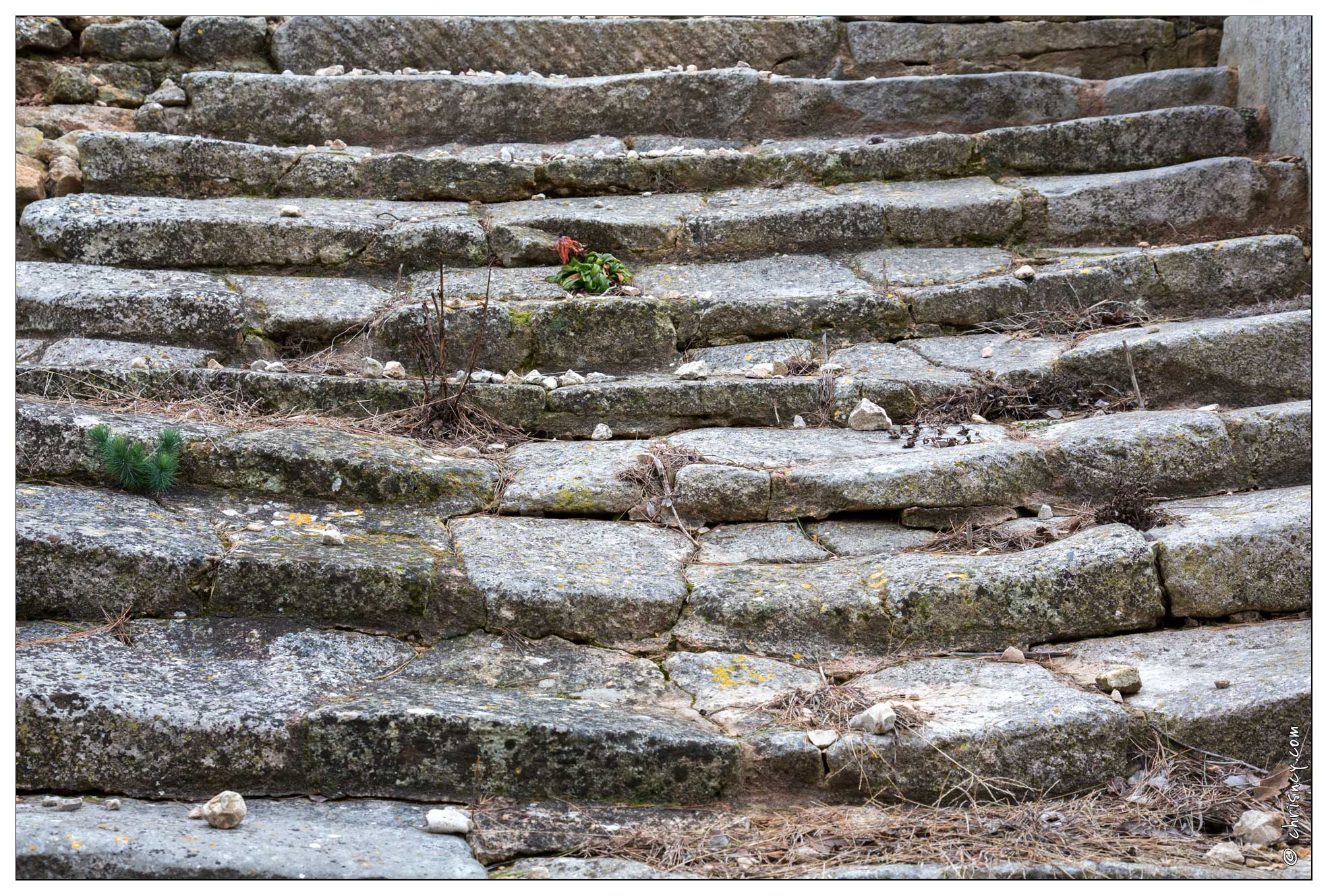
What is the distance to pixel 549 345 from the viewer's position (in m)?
4.15

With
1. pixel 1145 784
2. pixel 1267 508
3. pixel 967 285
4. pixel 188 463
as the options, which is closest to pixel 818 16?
pixel 967 285

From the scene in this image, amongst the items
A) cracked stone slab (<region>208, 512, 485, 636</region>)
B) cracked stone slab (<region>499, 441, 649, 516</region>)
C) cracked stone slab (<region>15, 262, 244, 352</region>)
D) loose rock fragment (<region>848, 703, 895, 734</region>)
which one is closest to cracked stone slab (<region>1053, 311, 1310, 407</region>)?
cracked stone slab (<region>499, 441, 649, 516</region>)

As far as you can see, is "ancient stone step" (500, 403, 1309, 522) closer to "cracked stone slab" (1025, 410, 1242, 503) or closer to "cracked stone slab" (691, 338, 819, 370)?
"cracked stone slab" (1025, 410, 1242, 503)

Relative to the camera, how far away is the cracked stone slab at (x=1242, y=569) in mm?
2840

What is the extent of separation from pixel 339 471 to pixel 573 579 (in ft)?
2.94

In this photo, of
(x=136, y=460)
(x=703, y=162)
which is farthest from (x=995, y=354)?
(x=136, y=460)

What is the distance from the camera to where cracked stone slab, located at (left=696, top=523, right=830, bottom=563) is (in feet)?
10.1

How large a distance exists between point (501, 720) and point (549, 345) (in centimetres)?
211

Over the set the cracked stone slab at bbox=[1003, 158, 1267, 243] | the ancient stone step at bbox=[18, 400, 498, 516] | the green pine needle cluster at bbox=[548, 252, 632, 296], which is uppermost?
the cracked stone slab at bbox=[1003, 158, 1267, 243]

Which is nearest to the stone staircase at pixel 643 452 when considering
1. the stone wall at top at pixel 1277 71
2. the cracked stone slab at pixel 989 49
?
the stone wall at top at pixel 1277 71

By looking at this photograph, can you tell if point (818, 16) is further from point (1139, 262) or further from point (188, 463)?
point (188, 463)

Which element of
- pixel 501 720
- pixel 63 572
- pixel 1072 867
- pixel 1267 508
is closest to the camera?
pixel 1072 867

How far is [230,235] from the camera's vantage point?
14.4 ft

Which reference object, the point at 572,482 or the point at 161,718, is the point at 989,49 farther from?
the point at 161,718
